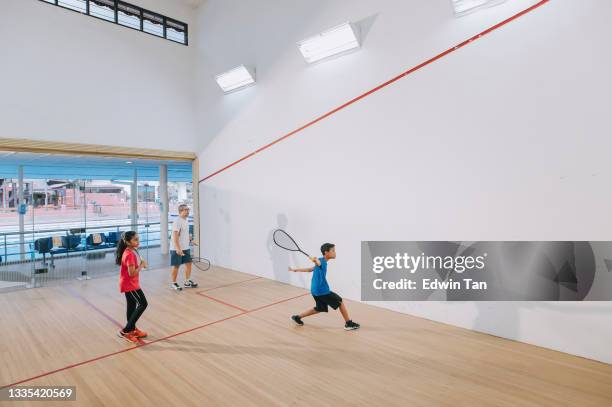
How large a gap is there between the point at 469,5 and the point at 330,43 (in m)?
1.48

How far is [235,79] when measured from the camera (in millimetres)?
5262

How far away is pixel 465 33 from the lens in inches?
121

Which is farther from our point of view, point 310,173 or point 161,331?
point 310,173

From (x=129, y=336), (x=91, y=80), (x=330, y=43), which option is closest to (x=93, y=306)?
(x=129, y=336)

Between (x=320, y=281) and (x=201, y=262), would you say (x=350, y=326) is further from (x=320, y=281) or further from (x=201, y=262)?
(x=201, y=262)

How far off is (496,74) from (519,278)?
167 cm

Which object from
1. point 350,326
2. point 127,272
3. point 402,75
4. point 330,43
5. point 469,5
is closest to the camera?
point 127,272

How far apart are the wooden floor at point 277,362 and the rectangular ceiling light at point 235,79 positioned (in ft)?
10.4

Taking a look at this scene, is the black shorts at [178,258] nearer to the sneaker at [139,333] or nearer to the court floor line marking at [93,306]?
the court floor line marking at [93,306]

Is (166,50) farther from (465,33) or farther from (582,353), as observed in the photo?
(582,353)

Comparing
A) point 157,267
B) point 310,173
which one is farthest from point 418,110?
point 157,267

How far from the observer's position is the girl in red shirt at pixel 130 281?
2.90m

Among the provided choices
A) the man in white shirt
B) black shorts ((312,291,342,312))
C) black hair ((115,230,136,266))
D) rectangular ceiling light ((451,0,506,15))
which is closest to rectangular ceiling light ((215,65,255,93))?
the man in white shirt

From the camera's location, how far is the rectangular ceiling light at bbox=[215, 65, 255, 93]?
5.06 m
